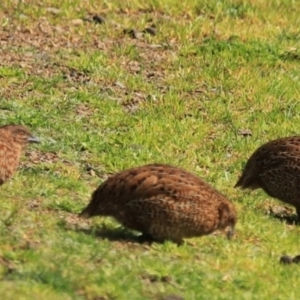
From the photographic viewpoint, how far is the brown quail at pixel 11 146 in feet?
36.0

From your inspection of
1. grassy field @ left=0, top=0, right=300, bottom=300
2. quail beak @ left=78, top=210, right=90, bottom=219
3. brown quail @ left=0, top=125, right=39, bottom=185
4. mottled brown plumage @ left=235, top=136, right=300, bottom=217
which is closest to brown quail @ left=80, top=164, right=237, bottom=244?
quail beak @ left=78, top=210, right=90, bottom=219

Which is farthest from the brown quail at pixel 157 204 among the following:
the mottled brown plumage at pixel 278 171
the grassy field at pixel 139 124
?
the mottled brown plumage at pixel 278 171

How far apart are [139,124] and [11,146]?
282 cm

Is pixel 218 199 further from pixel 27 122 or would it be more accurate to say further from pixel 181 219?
pixel 27 122

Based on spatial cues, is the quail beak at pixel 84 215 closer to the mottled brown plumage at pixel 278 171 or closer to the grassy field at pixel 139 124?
the grassy field at pixel 139 124

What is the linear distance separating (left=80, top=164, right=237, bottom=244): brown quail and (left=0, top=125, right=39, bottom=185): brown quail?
1036mm

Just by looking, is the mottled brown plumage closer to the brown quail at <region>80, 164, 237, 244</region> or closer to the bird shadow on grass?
the brown quail at <region>80, 164, 237, 244</region>

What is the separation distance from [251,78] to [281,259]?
5562 mm

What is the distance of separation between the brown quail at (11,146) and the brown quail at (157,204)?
3.40 ft

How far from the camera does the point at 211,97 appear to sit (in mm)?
15062

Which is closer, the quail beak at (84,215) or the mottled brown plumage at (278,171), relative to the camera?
the quail beak at (84,215)

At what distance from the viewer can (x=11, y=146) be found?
1125 centimetres

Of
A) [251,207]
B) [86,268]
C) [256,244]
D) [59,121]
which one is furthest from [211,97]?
[86,268]

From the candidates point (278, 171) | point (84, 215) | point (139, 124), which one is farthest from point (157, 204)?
point (139, 124)
